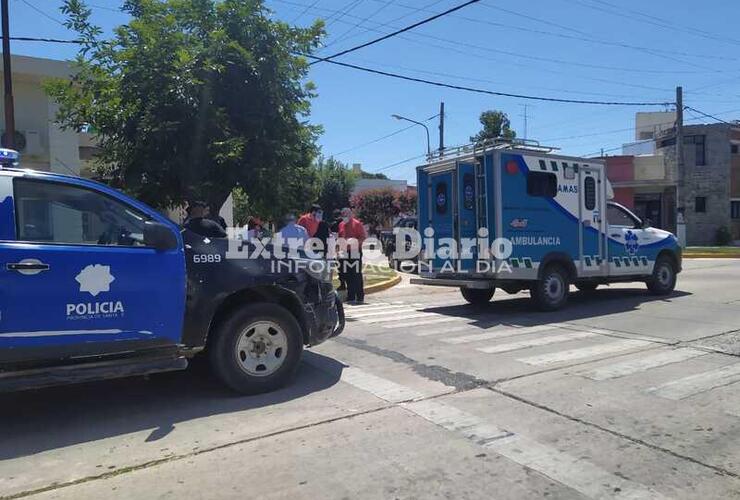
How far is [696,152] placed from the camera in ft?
113

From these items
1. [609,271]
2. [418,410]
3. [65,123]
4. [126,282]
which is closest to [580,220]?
[609,271]

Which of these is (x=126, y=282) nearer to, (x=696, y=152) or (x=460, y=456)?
(x=460, y=456)

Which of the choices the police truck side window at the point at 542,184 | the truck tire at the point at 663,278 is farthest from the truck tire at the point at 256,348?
the truck tire at the point at 663,278

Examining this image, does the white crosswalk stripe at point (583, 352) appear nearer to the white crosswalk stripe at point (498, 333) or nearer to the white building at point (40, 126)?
the white crosswalk stripe at point (498, 333)

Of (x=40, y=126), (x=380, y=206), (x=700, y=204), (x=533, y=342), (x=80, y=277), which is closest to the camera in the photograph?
(x=80, y=277)

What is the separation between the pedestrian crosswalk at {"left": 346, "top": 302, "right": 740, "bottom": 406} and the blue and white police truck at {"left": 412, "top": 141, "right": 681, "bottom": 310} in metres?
0.82

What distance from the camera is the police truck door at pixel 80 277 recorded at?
4324 millimetres

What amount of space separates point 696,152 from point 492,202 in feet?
100

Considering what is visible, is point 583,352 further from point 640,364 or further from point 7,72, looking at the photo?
point 7,72

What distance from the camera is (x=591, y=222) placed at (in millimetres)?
10828

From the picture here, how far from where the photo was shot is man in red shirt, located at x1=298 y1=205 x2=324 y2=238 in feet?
37.8

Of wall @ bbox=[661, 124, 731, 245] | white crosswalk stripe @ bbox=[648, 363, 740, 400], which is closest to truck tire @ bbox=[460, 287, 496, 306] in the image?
white crosswalk stripe @ bbox=[648, 363, 740, 400]

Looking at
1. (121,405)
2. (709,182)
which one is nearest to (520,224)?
(121,405)

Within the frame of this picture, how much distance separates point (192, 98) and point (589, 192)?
7063 mm
